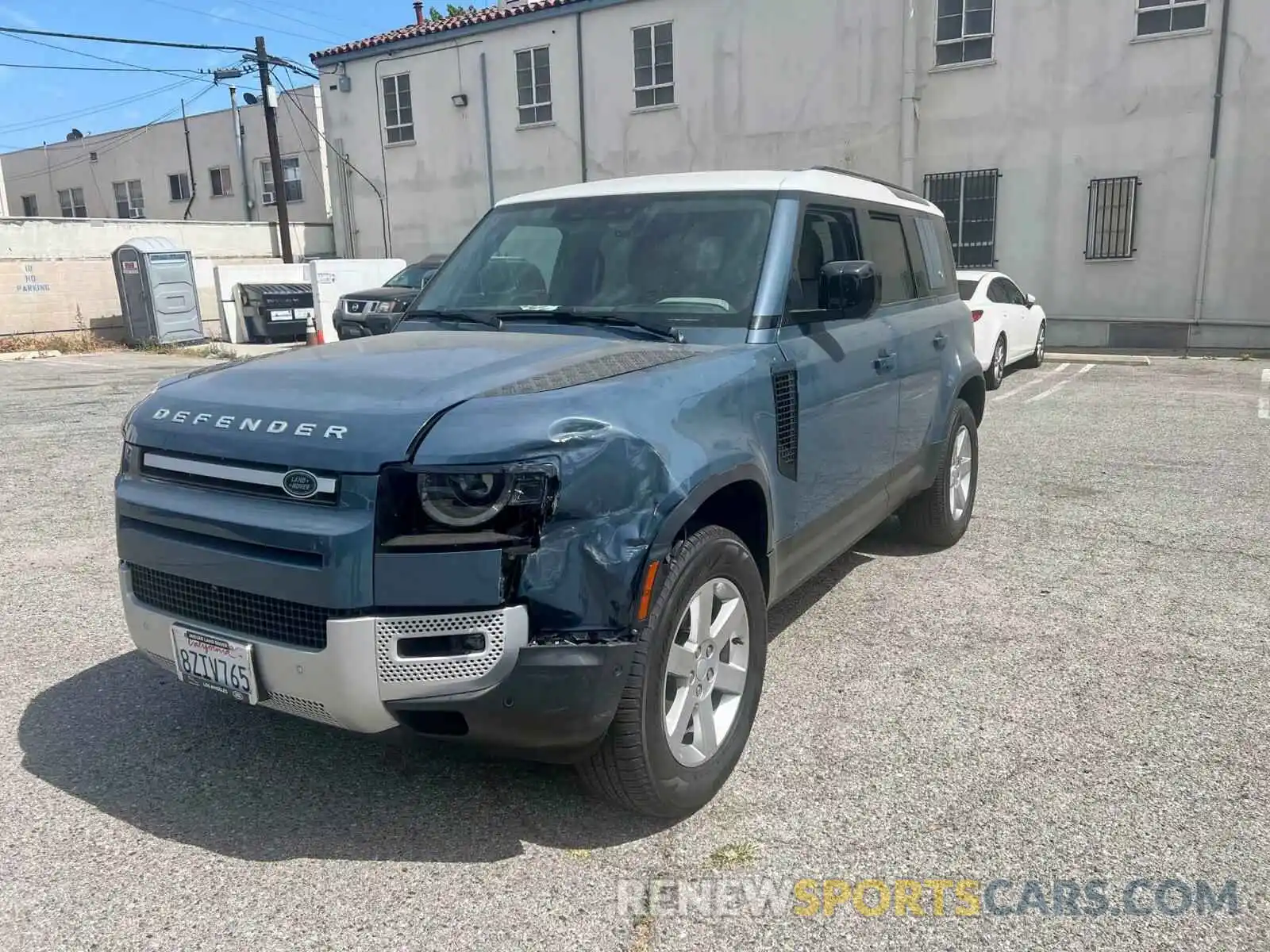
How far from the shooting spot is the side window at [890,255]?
15.2ft

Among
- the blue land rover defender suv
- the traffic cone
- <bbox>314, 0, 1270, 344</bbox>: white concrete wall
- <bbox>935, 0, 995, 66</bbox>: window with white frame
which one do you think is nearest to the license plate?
the blue land rover defender suv

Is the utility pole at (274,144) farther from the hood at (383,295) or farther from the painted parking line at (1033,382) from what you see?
the painted parking line at (1033,382)

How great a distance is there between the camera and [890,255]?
4844mm

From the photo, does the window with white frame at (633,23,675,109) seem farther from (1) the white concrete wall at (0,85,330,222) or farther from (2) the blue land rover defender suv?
(2) the blue land rover defender suv

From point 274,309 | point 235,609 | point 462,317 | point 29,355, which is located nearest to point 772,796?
point 235,609

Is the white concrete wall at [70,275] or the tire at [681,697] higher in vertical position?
the white concrete wall at [70,275]

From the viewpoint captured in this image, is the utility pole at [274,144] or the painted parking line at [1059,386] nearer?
the painted parking line at [1059,386]

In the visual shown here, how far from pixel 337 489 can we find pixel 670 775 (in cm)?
124

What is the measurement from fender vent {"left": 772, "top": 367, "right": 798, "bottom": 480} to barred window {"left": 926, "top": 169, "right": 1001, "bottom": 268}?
51.1 feet

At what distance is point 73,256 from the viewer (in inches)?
834

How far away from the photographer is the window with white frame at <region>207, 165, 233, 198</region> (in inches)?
1246

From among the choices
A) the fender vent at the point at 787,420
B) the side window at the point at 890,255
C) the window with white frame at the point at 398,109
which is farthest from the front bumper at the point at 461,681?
the window with white frame at the point at 398,109

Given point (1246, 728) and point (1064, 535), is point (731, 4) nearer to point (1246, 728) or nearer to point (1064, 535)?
point (1064, 535)

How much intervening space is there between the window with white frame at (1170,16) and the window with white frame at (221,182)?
26.0 metres
